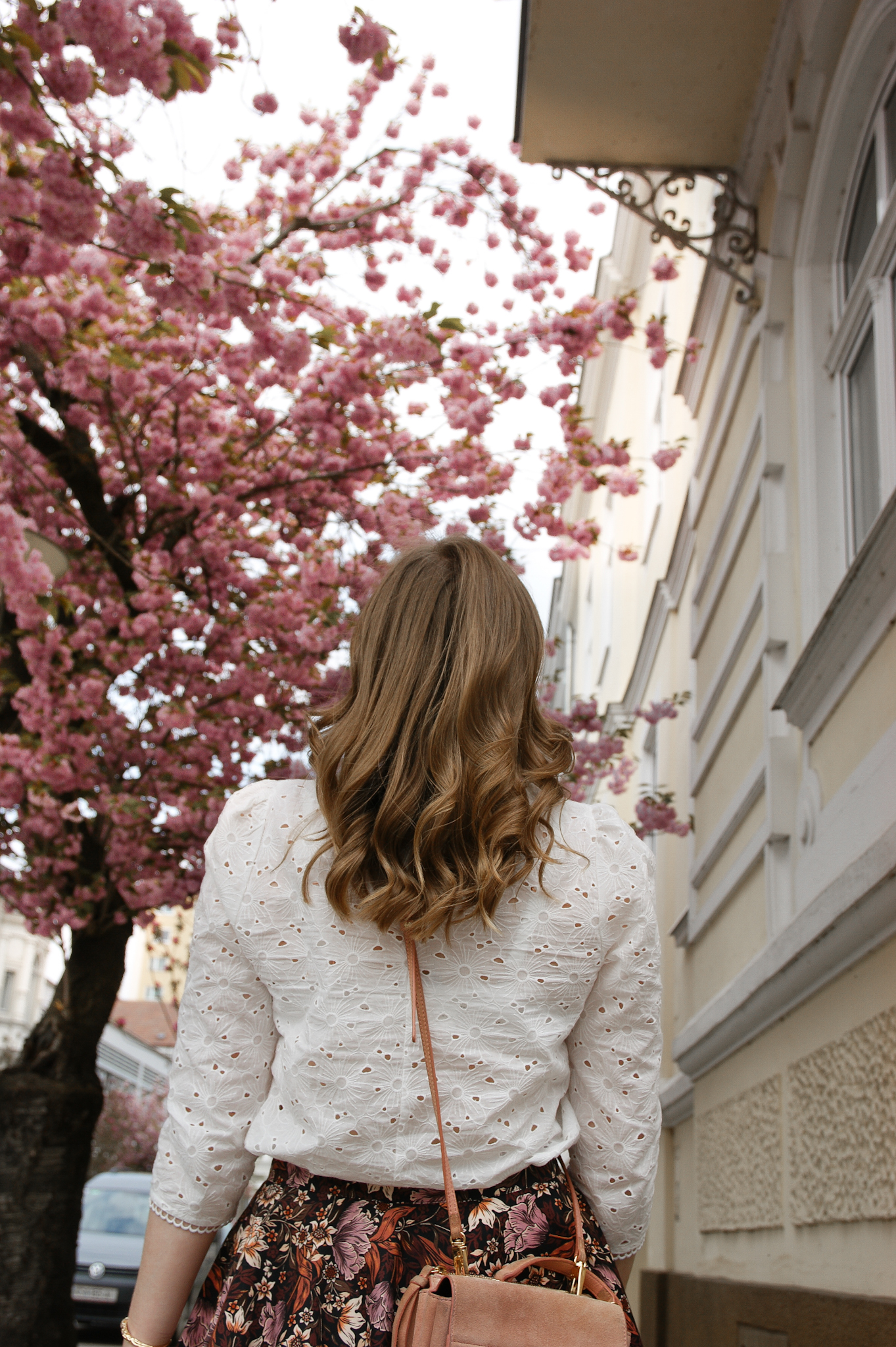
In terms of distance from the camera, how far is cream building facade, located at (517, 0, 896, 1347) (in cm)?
329

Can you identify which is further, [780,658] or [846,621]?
[780,658]

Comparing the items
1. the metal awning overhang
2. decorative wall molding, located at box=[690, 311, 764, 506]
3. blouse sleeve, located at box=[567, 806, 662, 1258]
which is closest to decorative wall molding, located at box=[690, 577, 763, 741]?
decorative wall molding, located at box=[690, 311, 764, 506]

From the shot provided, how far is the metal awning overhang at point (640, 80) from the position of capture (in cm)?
523

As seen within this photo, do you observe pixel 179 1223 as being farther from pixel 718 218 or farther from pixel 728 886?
pixel 718 218

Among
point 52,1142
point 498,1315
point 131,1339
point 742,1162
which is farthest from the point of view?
point 52,1142

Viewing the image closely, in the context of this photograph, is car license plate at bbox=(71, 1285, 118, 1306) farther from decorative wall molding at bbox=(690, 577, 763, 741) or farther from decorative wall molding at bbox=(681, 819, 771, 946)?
decorative wall molding at bbox=(690, 577, 763, 741)

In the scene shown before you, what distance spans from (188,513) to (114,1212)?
961 cm

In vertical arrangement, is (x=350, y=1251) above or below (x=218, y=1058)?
below

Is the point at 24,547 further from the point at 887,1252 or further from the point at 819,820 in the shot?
the point at 887,1252

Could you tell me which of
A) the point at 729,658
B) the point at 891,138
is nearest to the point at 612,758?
the point at 729,658

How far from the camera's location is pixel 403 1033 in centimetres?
155

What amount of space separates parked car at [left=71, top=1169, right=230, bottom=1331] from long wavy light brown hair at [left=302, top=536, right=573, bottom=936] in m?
11.0

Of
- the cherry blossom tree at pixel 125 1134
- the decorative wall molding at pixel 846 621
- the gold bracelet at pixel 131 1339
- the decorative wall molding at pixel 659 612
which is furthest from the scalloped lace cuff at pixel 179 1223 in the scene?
the cherry blossom tree at pixel 125 1134

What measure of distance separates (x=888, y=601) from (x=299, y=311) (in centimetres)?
521
